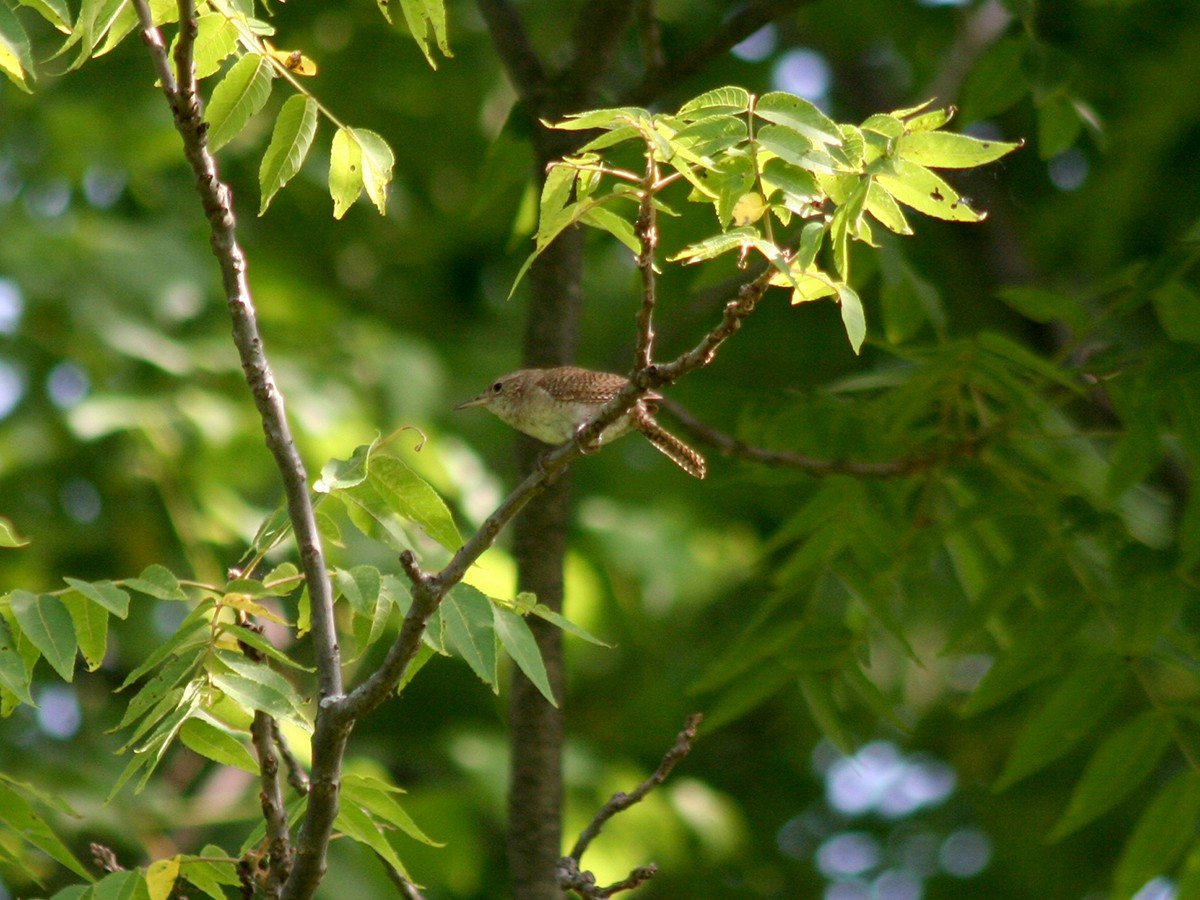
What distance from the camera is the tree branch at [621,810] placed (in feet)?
9.93

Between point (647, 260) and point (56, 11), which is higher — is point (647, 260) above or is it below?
below

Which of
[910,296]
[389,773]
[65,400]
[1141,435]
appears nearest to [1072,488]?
[1141,435]

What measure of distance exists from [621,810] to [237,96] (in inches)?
67.7

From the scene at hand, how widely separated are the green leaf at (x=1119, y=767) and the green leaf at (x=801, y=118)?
90.1 inches

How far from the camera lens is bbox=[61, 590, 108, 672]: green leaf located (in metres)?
2.74

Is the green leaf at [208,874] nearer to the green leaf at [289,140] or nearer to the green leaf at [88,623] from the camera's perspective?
the green leaf at [88,623]

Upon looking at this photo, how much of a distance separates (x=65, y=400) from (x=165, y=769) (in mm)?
2385

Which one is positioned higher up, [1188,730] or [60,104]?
[60,104]

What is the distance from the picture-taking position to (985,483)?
682 cm

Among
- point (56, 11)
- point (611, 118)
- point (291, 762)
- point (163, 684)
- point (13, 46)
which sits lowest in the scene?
point (291, 762)

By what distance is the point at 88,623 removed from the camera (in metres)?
2.75

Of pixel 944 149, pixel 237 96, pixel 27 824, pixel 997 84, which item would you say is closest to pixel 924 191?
pixel 944 149

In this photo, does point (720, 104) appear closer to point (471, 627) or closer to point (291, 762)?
point (471, 627)

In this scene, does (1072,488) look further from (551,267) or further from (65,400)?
(65,400)
